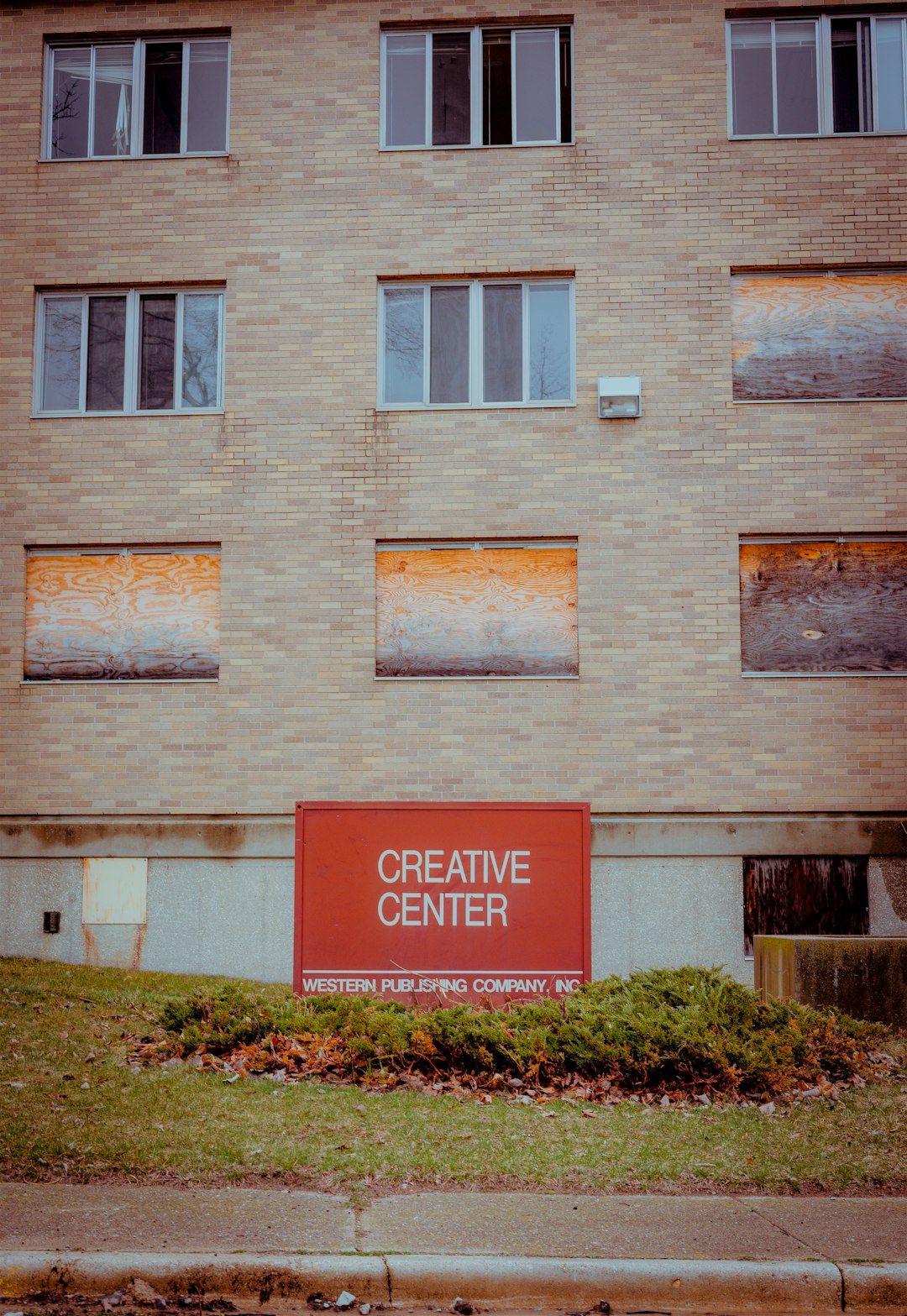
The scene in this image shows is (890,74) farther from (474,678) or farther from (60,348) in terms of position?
(60,348)

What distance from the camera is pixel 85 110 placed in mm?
15359

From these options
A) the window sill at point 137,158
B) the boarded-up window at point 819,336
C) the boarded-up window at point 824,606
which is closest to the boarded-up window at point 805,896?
the boarded-up window at point 824,606

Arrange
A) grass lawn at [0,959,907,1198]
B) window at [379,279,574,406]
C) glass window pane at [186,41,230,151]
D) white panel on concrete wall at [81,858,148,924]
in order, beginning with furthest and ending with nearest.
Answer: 1. glass window pane at [186,41,230,151]
2. window at [379,279,574,406]
3. white panel on concrete wall at [81,858,148,924]
4. grass lawn at [0,959,907,1198]

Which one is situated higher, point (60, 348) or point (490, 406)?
point (60, 348)

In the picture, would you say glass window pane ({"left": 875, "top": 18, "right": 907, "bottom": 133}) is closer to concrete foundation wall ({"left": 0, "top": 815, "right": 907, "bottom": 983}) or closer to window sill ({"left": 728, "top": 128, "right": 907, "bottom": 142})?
→ window sill ({"left": 728, "top": 128, "right": 907, "bottom": 142})

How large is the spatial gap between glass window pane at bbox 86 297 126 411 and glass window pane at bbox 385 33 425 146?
12.5 ft

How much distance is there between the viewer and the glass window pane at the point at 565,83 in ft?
49.3

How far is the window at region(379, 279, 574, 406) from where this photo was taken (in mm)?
14734

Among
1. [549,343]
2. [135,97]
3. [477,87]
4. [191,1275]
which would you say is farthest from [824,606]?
[191,1275]

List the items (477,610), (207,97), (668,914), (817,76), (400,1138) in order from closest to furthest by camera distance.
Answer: (400,1138), (668,914), (477,610), (817,76), (207,97)

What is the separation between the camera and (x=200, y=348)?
49.2ft

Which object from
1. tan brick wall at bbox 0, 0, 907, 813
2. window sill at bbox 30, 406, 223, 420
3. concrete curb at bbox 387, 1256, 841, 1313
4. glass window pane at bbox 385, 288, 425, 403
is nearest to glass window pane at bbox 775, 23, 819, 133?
tan brick wall at bbox 0, 0, 907, 813

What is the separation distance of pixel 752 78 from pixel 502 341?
13.9 feet

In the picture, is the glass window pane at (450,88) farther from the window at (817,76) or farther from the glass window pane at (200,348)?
the glass window pane at (200,348)
